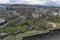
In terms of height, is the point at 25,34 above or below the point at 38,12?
below

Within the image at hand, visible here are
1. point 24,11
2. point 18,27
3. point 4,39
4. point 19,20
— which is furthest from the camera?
point 24,11

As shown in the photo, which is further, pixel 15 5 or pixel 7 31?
pixel 15 5

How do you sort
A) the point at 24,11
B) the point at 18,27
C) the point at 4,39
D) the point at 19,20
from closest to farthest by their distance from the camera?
the point at 4,39 < the point at 18,27 < the point at 19,20 < the point at 24,11

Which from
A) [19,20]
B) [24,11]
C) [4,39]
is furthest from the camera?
[24,11]

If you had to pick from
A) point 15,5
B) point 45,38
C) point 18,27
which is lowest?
point 45,38

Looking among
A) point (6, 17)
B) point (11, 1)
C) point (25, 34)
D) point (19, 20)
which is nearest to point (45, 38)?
point (25, 34)

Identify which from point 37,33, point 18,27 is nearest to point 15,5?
point 18,27

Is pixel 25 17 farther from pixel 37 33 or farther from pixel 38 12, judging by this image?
pixel 37 33

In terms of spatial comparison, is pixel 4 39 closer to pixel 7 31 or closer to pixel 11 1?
pixel 7 31

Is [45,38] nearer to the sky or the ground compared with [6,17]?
nearer to the ground

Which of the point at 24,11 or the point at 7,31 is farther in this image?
the point at 24,11
